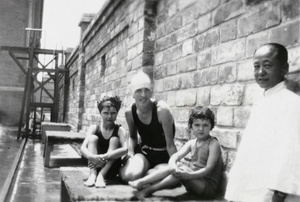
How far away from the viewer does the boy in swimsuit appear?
9.79ft

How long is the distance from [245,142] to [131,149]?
157cm

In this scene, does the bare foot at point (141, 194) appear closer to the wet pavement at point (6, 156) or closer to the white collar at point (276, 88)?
the white collar at point (276, 88)

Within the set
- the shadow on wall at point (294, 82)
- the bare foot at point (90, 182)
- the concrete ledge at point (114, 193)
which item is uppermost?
the shadow on wall at point (294, 82)

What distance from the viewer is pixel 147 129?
10.3ft

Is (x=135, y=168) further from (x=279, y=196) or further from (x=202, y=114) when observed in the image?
(x=279, y=196)

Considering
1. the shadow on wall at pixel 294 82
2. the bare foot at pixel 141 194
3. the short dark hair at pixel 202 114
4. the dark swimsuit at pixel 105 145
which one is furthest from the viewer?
the dark swimsuit at pixel 105 145

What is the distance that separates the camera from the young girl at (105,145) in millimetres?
3076

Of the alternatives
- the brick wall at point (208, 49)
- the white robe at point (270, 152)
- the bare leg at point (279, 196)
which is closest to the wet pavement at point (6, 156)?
the brick wall at point (208, 49)

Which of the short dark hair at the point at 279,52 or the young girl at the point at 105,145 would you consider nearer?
the short dark hair at the point at 279,52

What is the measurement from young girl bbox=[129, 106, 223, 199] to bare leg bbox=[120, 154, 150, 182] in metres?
0.36

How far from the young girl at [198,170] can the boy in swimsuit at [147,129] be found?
1.20ft

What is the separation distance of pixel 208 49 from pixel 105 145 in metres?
1.41

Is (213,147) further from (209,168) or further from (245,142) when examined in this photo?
(245,142)

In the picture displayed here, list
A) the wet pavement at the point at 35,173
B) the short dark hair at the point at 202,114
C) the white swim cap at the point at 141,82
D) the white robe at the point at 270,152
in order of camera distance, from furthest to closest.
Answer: the wet pavement at the point at 35,173 → the white swim cap at the point at 141,82 → the short dark hair at the point at 202,114 → the white robe at the point at 270,152
